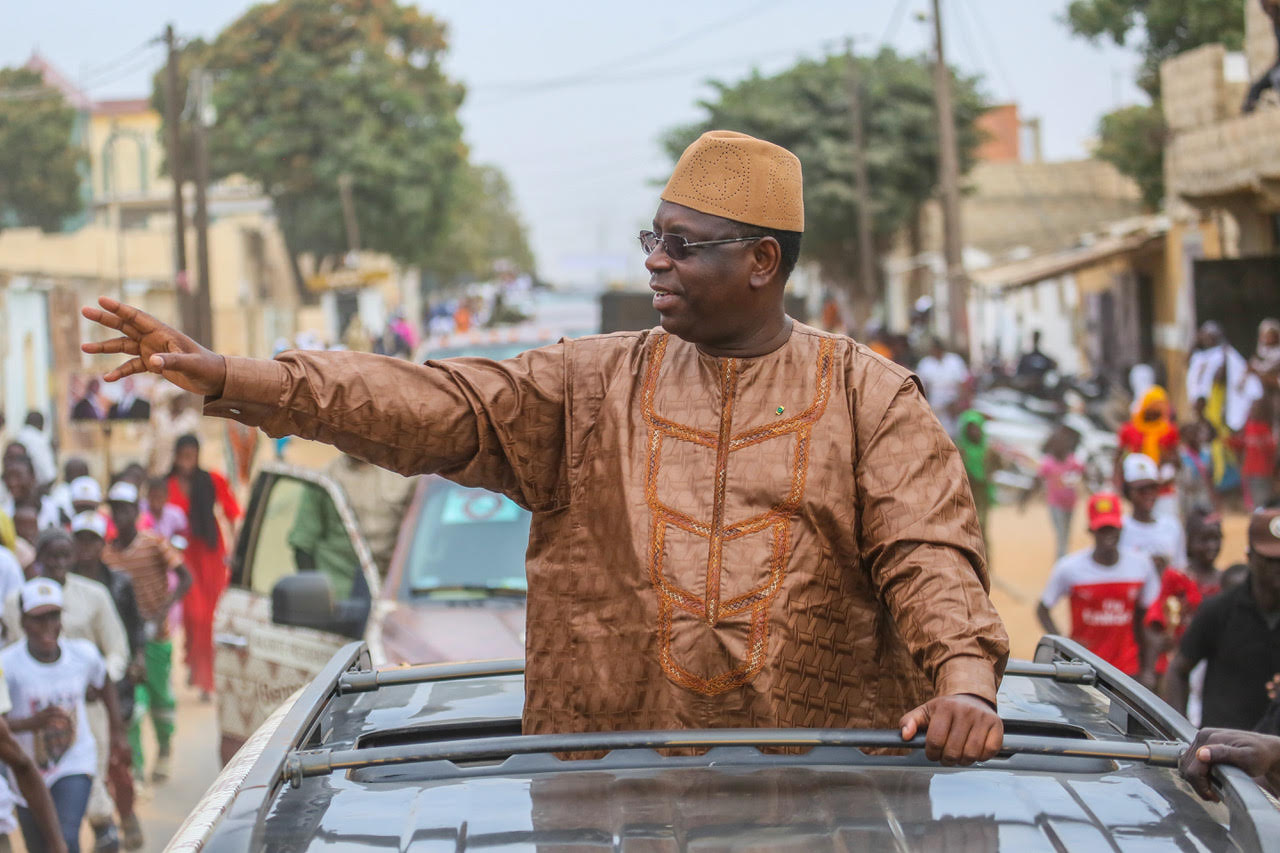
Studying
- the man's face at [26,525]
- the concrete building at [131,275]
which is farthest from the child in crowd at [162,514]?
the concrete building at [131,275]

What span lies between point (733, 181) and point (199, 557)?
824cm

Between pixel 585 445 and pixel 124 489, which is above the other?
pixel 585 445

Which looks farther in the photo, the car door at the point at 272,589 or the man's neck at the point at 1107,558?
the man's neck at the point at 1107,558

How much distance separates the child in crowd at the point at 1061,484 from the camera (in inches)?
525

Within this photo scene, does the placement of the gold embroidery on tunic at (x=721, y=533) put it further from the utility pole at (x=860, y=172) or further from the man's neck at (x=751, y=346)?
the utility pole at (x=860, y=172)

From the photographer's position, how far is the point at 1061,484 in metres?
13.5

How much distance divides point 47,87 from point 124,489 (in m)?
22.4

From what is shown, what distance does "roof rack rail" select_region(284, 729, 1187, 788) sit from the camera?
8.02 ft

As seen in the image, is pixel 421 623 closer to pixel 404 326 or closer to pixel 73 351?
pixel 73 351

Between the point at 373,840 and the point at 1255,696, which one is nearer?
the point at 373,840

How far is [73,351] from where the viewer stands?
24953 mm

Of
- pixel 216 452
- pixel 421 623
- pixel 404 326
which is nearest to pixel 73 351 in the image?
pixel 216 452

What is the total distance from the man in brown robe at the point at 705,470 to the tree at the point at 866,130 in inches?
1413

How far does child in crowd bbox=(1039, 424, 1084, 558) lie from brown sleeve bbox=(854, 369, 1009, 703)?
1064 cm
